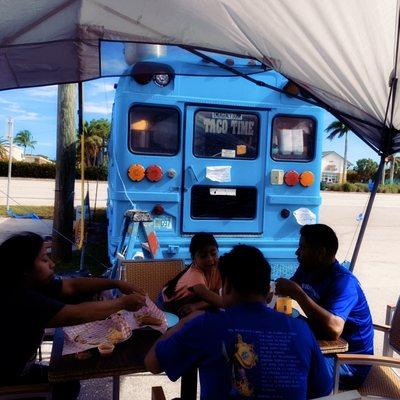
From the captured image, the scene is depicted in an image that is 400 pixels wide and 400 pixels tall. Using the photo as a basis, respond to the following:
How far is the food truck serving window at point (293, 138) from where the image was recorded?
577 cm

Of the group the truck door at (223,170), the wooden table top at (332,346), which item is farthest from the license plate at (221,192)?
the wooden table top at (332,346)

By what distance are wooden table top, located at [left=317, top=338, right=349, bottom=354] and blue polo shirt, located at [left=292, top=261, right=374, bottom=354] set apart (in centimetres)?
17

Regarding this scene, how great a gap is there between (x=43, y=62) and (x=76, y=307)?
2102mm

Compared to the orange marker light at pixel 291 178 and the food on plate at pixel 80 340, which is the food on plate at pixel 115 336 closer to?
the food on plate at pixel 80 340

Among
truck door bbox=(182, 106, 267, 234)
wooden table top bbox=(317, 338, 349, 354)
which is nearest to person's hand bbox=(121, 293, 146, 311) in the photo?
wooden table top bbox=(317, 338, 349, 354)

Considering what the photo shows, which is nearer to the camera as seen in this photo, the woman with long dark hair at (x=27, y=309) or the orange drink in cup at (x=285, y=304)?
the woman with long dark hair at (x=27, y=309)

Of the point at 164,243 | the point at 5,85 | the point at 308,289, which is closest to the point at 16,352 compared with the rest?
the point at 308,289

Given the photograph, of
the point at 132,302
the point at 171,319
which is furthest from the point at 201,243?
the point at 132,302

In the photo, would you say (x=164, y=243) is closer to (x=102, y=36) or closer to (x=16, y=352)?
(x=102, y=36)

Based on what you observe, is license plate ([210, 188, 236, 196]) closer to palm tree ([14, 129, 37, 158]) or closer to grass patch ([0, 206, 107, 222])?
grass patch ([0, 206, 107, 222])

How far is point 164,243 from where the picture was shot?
545 cm

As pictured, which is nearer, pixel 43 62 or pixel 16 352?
pixel 16 352

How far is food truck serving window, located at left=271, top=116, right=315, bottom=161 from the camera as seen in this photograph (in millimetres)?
5770

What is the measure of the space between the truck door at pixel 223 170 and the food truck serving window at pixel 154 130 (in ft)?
0.57
